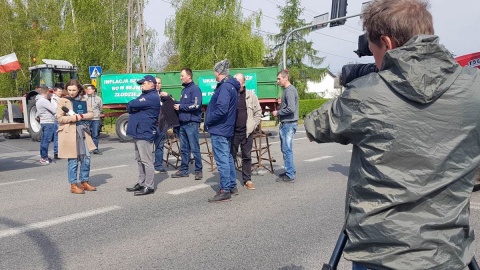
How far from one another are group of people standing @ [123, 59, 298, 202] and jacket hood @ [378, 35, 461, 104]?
4736 millimetres

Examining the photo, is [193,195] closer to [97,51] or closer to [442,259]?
[442,259]

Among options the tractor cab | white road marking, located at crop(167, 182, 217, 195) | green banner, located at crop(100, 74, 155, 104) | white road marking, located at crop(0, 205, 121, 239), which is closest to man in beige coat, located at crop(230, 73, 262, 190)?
white road marking, located at crop(167, 182, 217, 195)

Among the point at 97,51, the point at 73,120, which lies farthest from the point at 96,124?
the point at 97,51

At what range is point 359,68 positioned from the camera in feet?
6.68

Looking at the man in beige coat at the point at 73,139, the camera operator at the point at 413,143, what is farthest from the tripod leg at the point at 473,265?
the man in beige coat at the point at 73,139

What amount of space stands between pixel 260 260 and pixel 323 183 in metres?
3.91

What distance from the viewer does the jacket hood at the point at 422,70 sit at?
1566 mm

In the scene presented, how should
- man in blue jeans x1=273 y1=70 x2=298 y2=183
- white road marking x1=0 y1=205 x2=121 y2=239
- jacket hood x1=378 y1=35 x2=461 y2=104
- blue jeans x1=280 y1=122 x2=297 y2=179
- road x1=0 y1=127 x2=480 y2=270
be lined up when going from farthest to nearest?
1. blue jeans x1=280 y1=122 x2=297 y2=179
2. man in blue jeans x1=273 y1=70 x2=298 y2=183
3. white road marking x1=0 y1=205 x2=121 y2=239
4. road x1=0 y1=127 x2=480 y2=270
5. jacket hood x1=378 y1=35 x2=461 y2=104

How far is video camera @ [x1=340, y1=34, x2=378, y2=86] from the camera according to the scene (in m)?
1.92

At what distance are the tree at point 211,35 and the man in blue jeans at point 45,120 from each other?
21.4m

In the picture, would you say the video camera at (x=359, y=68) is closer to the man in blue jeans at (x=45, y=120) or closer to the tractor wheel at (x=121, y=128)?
the man in blue jeans at (x=45, y=120)

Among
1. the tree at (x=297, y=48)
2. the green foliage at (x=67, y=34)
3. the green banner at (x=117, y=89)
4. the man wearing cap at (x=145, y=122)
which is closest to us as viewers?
the man wearing cap at (x=145, y=122)

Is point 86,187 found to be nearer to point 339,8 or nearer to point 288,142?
point 288,142

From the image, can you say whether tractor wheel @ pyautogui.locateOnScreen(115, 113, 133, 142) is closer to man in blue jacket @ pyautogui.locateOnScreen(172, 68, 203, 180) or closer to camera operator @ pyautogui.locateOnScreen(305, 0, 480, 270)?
man in blue jacket @ pyautogui.locateOnScreen(172, 68, 203, 180)
